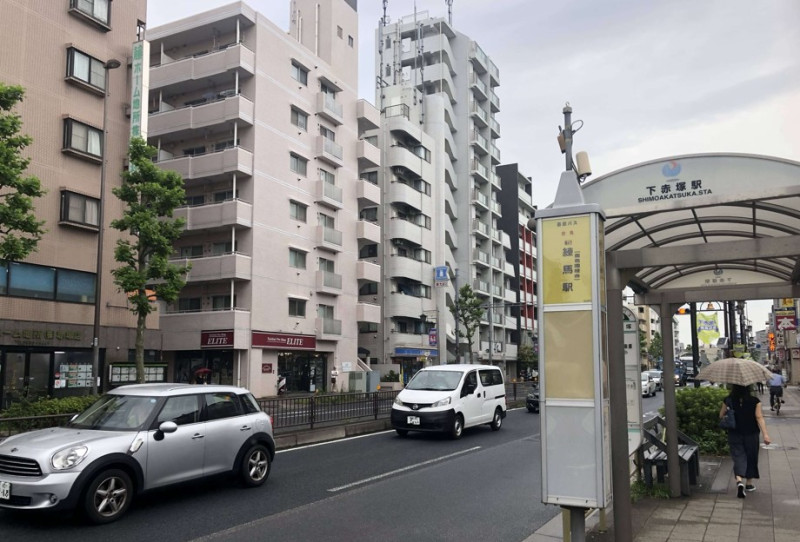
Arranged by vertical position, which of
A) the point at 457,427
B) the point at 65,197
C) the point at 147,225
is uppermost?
the point at 65,197

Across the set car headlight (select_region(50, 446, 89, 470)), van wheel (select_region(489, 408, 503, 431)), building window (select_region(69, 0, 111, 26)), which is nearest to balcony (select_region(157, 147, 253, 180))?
building window (select_region(69, 0, 111, 26))

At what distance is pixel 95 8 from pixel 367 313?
2485 cm

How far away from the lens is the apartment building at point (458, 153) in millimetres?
57688

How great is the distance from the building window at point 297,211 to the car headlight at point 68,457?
32.5 metres

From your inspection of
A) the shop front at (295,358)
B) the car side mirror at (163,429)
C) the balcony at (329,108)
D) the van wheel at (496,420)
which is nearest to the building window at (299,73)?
the balcony at (329,108)

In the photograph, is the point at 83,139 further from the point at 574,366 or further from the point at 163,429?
the point at 574,366

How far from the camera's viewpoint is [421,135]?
54.8 meters

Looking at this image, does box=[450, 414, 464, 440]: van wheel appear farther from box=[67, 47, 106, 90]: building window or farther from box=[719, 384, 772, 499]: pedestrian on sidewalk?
box=[67, 47, 106, 90]: building window

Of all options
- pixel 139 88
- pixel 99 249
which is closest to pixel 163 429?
pixel 99 249

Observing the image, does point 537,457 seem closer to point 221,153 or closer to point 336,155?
point 221,153

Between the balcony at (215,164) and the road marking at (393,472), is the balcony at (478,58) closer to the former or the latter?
the balcony at (215,164)

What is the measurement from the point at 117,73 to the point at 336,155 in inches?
650

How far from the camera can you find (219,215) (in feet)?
116

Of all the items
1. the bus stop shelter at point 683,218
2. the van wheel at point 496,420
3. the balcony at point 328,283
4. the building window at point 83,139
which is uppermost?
the building window at point 83,139
